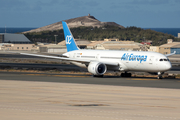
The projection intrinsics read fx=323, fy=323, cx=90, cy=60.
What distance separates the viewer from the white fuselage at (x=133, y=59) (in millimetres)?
40781

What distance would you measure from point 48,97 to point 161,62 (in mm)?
→ 20636

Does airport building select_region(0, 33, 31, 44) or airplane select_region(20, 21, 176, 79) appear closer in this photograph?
airplane select_region(20, 21, 176, 79)

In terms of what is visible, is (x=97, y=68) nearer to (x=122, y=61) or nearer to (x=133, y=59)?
(x=122, y=61)

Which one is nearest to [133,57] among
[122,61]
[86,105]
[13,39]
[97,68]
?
[122,61]

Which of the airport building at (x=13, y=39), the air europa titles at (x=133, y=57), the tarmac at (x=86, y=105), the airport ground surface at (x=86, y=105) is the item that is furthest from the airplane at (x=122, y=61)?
the airport building at (x=13, y=39)

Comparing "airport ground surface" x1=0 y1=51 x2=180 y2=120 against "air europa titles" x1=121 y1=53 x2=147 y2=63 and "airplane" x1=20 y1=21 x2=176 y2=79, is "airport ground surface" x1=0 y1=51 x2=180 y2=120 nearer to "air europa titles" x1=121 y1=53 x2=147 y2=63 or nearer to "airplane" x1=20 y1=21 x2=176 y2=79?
"airplane" x1=20 y1=21 x2=176 y2=79

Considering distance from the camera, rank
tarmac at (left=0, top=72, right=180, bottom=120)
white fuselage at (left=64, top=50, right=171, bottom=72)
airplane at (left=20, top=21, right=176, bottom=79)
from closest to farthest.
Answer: tarmac at (left=0, top=72, right=180, bottom=120) < white fuselage at (left=64, top=50, right=171, bottom=72) < airplane at (left=20, top=21, right=176, bottom=79)

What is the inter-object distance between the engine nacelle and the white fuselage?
1268 mm

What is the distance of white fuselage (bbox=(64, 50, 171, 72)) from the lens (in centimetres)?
4078

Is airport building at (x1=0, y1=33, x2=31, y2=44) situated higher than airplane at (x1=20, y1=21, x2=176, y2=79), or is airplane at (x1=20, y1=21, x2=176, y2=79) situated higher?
airport building at (x1=0, y1=33, x2=31, y2=44)

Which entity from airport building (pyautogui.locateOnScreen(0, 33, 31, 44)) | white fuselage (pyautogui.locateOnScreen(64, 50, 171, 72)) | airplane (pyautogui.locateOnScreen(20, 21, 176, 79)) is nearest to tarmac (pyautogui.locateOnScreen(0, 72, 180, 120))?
white fuselage (pyautogui.locateOnScreen(64, 50, 171, 72))

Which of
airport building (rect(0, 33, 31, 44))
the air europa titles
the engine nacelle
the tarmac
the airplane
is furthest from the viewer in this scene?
airport building (rect(0, 33, 31, 44))

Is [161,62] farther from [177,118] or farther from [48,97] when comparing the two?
[177,118]

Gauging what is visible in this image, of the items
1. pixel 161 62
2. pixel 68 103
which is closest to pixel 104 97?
pixel 68 103
